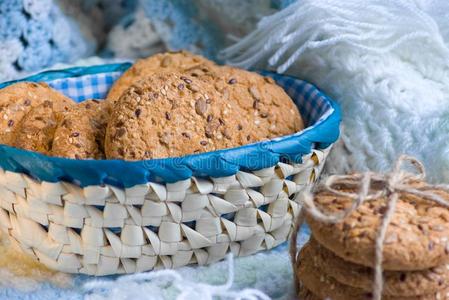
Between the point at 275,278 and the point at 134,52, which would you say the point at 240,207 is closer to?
the point at 275,278

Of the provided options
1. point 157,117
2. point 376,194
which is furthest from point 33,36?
point 376,194

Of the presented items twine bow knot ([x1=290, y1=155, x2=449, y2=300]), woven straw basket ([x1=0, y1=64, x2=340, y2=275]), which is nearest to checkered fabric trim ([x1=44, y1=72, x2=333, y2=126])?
woven straw basket ([x1=0, y1=64, x2=340, y2=275])

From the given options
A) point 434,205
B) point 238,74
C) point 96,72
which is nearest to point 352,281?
point 434,205

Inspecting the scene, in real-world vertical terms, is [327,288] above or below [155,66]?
below

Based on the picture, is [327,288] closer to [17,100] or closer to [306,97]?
[306,97]

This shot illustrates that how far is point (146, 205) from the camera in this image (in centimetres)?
71

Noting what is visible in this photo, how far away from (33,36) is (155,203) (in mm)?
553

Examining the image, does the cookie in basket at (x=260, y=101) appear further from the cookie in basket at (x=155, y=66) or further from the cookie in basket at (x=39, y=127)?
the cookie in basket at (x=39, y=127)

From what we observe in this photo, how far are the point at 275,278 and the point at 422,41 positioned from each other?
1.45 feet

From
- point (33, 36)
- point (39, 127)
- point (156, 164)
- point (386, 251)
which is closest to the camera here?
point (386, 251)

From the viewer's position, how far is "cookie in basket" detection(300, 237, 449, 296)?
60cm

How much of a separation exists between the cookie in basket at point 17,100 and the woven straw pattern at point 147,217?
12 centimetres

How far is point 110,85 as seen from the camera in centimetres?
107

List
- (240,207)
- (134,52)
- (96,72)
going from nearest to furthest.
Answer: (240,207) → (96,72) → (134,52)
